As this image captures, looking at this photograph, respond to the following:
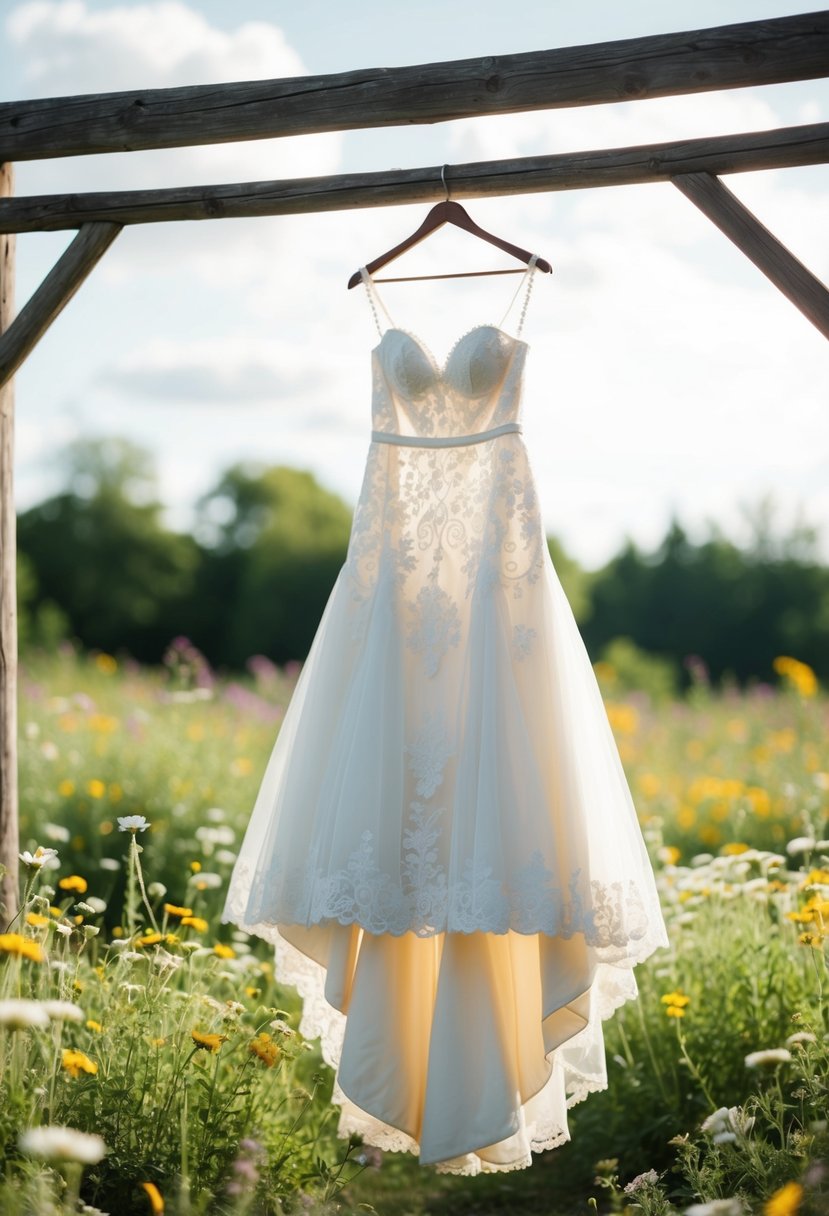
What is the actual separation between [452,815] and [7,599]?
1788mm

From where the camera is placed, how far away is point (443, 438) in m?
2.81

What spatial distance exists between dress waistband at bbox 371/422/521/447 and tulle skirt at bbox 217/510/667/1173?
0.36 m

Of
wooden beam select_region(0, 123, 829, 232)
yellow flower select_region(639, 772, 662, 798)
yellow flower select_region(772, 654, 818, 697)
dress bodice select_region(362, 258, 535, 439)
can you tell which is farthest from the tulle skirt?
yellow flower select_region(772, 654, 818, 697)

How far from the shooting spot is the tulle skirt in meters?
2.42

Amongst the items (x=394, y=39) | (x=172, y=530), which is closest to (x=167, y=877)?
(x=394, y=39)

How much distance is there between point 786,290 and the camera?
106 inches

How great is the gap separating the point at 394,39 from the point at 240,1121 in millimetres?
3361

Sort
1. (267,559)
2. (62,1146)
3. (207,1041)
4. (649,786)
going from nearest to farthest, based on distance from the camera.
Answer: (62,1146) < (207,1041) < (649,786) < (267,559)

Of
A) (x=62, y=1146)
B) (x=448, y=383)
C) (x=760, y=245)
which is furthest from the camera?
(x=448, y=383)

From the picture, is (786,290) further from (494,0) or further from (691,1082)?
(691,1082)

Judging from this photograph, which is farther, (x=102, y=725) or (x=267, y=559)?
(x=267, y=559)

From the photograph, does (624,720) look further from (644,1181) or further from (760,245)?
(644,1181)

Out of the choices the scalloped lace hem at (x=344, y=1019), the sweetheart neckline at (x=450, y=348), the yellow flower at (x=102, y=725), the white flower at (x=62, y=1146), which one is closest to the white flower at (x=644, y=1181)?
the scalloped lace hem at (x=344, y=1019)

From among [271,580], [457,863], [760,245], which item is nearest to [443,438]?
[760,245]
